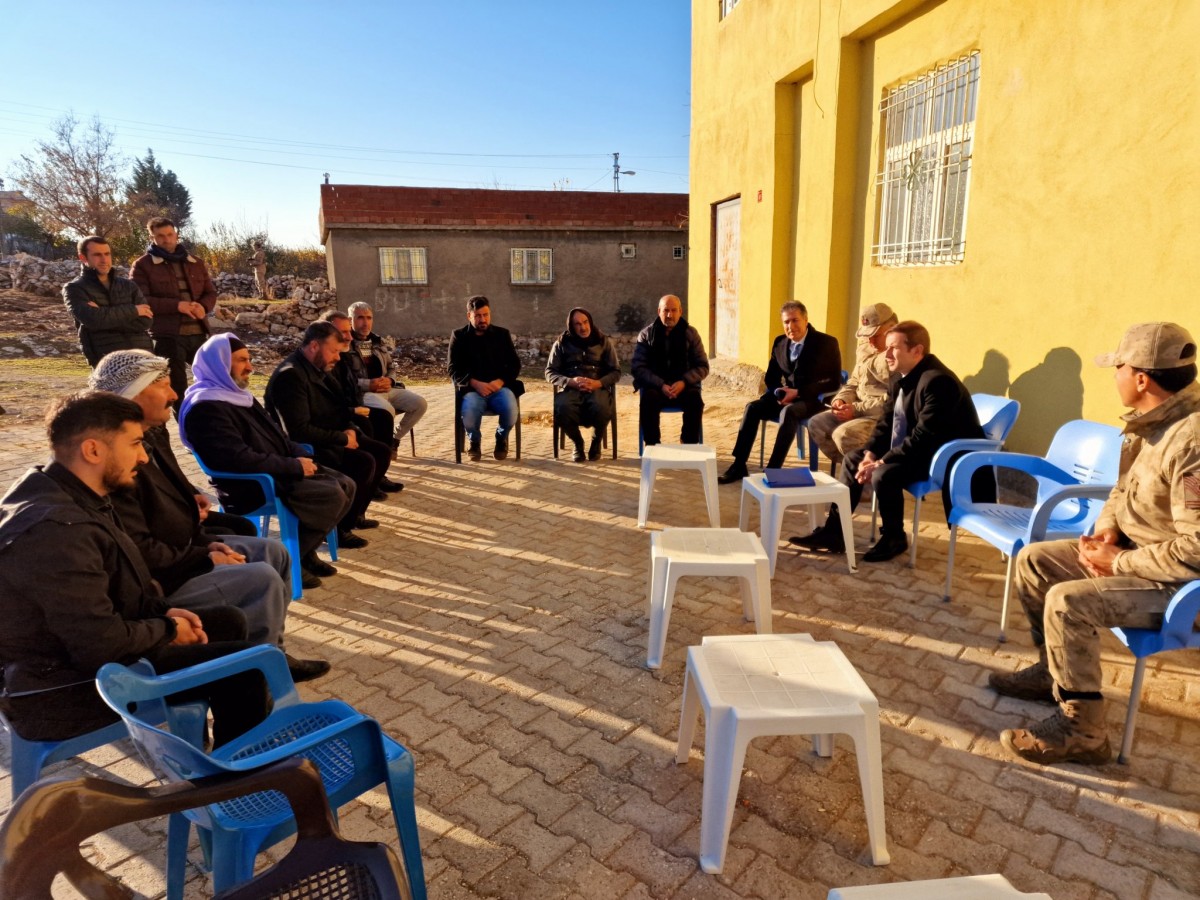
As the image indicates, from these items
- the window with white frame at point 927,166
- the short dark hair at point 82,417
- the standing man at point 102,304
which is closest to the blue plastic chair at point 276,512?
the short dark hair at point 82,417

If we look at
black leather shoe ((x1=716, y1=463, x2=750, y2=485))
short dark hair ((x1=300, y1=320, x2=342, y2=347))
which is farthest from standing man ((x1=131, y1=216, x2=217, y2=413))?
black leather shoe ((x1=716, y1=463, x2=750, y2=485))

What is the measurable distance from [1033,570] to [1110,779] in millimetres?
786

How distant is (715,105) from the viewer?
418 inches

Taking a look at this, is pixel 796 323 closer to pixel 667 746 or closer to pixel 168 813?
pixel 667 746

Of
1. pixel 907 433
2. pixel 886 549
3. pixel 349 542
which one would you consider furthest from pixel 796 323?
pixel 349 542

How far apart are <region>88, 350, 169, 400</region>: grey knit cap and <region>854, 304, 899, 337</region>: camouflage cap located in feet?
15.4

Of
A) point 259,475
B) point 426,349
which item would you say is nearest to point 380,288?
point 426,349

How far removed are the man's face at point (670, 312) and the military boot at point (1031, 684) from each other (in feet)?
14.3

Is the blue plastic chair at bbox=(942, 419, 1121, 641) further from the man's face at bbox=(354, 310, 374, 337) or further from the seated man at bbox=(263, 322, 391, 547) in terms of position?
the man's face at bbox=(354, 310, 374, 337)

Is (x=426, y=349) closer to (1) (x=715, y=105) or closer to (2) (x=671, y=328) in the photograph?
(1) (x=715, y=105)

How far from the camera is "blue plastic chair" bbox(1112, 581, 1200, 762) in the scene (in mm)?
2389

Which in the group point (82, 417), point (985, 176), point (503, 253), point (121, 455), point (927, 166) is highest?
point (503, 253)

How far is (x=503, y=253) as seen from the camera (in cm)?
2028

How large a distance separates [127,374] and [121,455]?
2.61 feet
